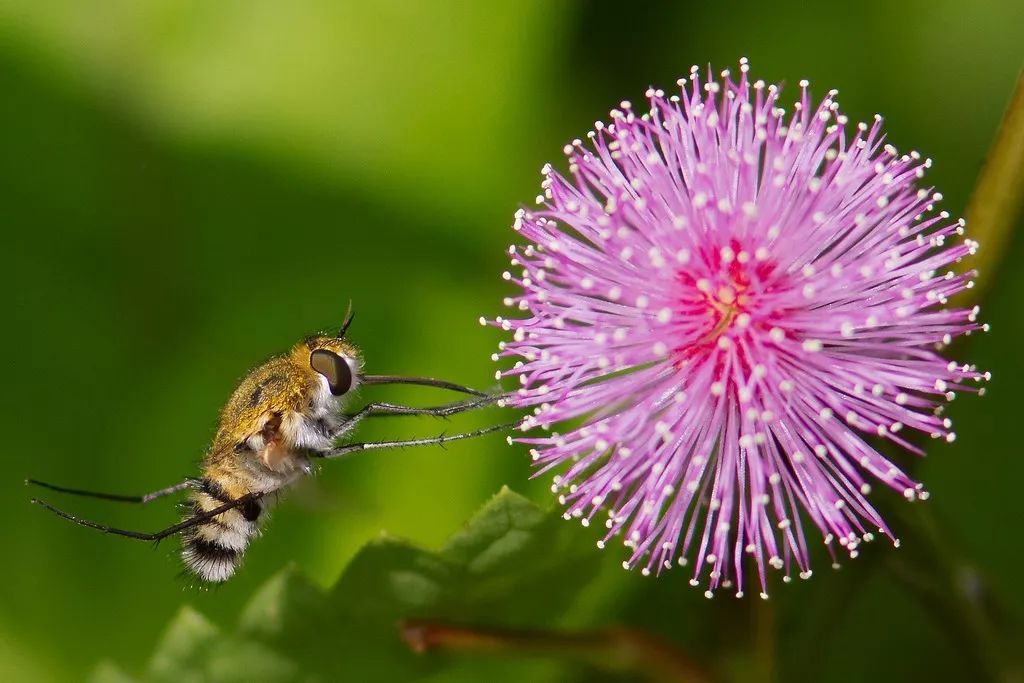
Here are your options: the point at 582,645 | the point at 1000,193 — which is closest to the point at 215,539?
the point at 582,645

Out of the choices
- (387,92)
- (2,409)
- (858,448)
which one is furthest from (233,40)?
(858,448)

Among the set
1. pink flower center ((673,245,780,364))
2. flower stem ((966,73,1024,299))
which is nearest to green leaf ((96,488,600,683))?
pink flower center ((673,245,780,364))

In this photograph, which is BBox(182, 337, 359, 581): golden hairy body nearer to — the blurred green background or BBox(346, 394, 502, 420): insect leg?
BBox(346, 394, 502, 420): insect leg

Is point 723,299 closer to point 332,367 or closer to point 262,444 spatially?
point 332,367

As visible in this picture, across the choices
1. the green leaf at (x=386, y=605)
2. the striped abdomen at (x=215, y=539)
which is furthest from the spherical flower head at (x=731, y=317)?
the striped abdomen at (x=215, y=539)

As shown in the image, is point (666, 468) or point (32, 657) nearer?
point (666, 468)

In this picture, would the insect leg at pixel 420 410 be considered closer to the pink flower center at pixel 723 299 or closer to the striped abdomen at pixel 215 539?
the striped abdomen at pixel 215 539

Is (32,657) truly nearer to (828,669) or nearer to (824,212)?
(828,669)
